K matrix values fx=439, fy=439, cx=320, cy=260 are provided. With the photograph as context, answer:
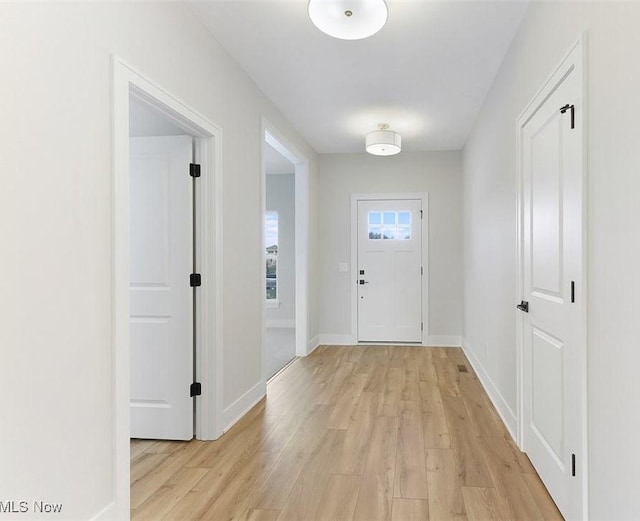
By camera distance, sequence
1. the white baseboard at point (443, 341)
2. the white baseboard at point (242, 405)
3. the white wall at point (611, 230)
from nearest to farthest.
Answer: the white wall at point (611, 230) → the white baseboard at point (242, 405) → the white baseboard at point (443, 341)

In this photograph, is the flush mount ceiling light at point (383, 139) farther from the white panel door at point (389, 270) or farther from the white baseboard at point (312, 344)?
the white baseboard at point (312, 344)

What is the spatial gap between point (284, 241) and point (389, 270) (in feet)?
8.47

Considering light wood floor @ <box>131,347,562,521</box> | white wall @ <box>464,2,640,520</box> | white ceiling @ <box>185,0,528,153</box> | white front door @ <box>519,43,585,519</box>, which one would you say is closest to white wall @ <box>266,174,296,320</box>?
Result: white ceiling @ <box>185,0,528,153</box>

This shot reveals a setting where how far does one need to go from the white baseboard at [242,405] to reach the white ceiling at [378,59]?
8.43ft

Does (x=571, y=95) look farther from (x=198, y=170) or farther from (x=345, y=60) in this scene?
(x=198, y=170)

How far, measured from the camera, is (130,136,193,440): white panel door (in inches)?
114

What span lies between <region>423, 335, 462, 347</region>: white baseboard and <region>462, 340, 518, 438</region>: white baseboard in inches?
34.5

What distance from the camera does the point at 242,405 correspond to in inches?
133

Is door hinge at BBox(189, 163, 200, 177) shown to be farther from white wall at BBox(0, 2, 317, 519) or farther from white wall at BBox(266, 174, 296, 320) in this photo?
white wall at BBox(266, 174, 296, 320)

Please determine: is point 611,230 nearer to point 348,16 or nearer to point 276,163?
point 348,16

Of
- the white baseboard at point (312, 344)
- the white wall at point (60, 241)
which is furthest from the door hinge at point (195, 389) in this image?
the white baseboard at point (312, 344)

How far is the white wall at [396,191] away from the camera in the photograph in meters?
6.08

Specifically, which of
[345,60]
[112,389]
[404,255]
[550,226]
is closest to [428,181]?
[404,255]

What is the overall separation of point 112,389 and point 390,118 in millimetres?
3831
